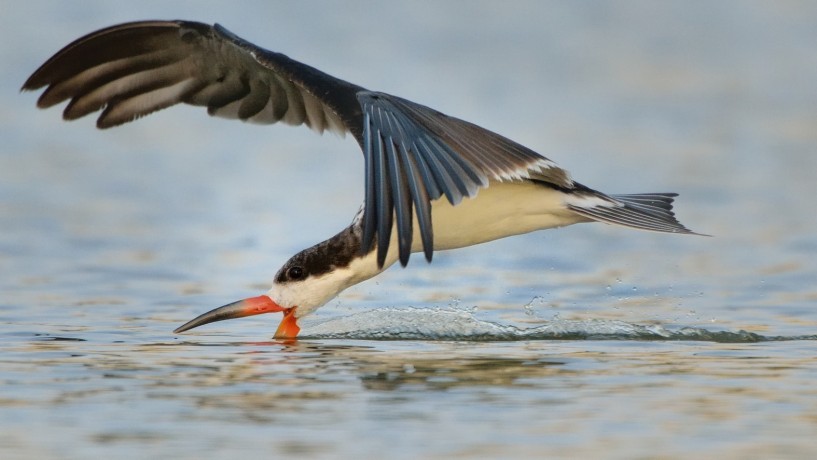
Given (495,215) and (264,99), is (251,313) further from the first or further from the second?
(264,99)

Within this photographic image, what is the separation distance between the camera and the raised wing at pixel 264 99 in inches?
269

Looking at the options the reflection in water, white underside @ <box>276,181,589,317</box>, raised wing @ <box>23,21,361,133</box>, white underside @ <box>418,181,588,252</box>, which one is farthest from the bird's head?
raised wing @ <box>23,21,361,133</box>

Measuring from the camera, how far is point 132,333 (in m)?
8.23

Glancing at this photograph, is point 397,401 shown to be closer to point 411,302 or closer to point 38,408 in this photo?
point 38,408

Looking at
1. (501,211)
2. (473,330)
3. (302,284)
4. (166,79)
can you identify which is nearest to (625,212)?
(501,211)

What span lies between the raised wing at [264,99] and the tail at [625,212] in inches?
5.3

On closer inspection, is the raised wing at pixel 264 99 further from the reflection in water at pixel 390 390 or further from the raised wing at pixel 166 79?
the reflection in water at pixel 390 390

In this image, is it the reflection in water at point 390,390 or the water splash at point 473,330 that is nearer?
the reflection in water at point 390,390

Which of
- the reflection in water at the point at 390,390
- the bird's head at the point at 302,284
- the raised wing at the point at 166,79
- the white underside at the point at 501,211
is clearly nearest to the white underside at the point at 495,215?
the white underside at the point at 501,211

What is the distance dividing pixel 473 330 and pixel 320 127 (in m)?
1.82

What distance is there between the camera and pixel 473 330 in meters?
8.16

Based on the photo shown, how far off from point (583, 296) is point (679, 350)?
2.51 metres

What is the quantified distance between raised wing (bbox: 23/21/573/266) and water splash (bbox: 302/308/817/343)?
0.47 metres

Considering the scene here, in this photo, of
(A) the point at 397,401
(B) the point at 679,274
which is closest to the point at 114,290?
(B) the point at 679,274
